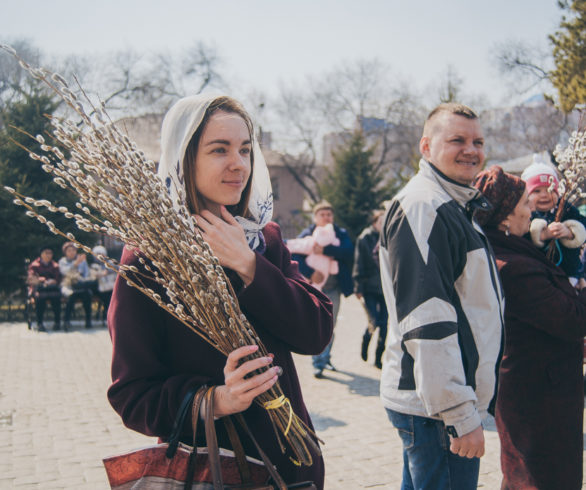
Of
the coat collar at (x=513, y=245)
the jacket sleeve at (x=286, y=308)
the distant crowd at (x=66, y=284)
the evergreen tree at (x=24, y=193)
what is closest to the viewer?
the jacket sleeve at (x=286, y=308)

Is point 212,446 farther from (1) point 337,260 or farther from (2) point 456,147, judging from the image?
A: (1) point 337,260

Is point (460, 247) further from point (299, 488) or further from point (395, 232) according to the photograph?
point (299, 488)

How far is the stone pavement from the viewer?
15.1 ft

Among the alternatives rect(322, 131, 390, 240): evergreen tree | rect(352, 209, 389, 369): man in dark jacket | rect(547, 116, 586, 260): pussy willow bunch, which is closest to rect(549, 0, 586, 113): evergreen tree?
rect(352, 209, 389, 369): man in dark jacket

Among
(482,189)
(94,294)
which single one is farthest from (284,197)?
(482,189)

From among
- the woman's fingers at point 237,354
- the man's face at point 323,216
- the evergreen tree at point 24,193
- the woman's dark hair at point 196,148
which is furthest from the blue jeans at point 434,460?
the evergreen tree at point 24,193

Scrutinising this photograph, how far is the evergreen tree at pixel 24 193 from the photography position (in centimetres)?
1548

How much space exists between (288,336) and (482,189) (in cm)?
185

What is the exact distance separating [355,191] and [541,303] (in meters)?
23.1

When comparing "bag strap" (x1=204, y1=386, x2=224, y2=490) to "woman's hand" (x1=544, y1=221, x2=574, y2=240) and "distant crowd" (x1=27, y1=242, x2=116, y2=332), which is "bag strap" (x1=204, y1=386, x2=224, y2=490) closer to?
"woman's hand" (x1=544, y1=221, x2=574, y2=240)

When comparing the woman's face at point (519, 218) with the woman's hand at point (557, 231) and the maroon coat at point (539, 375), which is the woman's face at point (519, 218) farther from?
the woman's hand at point (557, 231)

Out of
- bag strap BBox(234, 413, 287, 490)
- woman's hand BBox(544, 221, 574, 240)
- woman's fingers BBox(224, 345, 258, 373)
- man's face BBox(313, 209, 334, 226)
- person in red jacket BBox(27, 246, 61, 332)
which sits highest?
man's face BBox(313, 209, 334, 226)

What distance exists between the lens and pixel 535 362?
310 cm

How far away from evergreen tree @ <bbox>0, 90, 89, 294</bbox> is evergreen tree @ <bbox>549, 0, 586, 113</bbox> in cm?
1191
